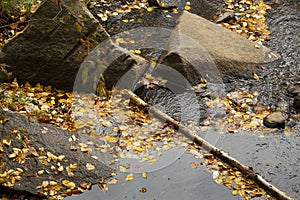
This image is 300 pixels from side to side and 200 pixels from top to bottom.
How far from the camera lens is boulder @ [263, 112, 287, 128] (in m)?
5.77

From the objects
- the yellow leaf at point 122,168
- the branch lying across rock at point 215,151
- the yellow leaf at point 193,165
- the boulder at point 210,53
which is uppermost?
the boulder at point 210,53

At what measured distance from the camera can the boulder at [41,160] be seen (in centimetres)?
480

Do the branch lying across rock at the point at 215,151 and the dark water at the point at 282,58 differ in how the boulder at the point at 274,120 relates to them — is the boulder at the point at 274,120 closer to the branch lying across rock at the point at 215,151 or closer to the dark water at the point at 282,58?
the dark water at the point at 282,58

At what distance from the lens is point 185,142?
5520 millimetres

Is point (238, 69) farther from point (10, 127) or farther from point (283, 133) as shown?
point (10, 127)

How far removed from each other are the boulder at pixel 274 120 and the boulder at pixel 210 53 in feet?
3.28

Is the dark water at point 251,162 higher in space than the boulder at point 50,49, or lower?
lower

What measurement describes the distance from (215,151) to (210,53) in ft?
5.98

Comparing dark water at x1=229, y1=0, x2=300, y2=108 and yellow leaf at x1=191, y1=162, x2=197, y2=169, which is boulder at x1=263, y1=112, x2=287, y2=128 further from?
yellow leaf at x1=191, y1=162, x2=197, y2=169

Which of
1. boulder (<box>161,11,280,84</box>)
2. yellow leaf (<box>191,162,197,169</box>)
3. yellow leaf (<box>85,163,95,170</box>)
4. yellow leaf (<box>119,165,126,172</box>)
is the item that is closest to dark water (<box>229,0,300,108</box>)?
boulder (<box>161,11,280,84</box>)

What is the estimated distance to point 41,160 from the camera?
5027 mm

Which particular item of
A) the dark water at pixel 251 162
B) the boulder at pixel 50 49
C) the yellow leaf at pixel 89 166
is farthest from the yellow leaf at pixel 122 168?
the boulder at pixel 50 49

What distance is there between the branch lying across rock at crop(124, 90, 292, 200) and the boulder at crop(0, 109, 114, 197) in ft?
3.37

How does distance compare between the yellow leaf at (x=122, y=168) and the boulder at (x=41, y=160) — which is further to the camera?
the yellow leaf at (x=122, y=168)
